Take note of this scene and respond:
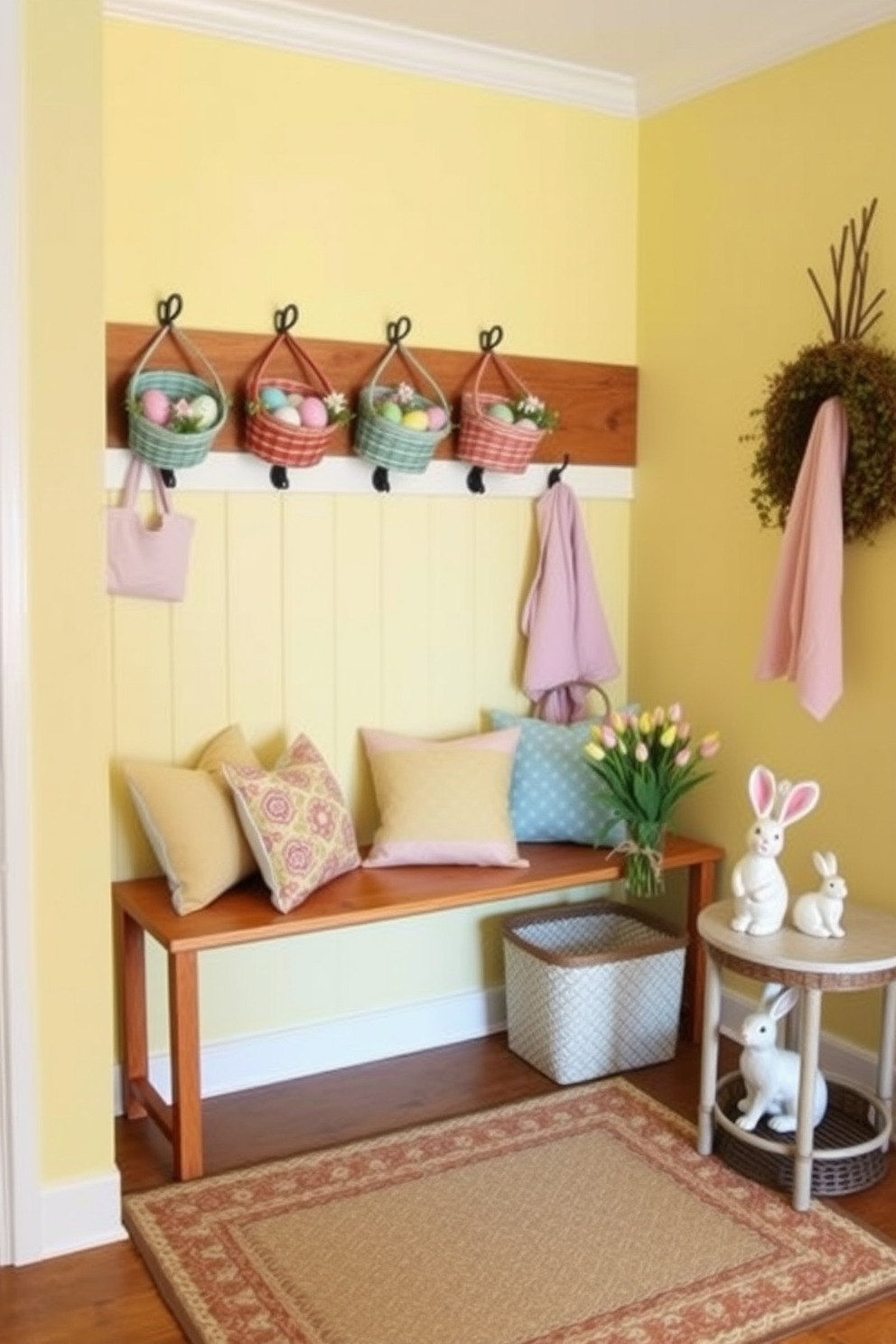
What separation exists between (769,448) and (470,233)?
94 centimetres

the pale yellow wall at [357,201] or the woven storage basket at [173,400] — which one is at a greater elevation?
the pale yellow wall at [357,201]

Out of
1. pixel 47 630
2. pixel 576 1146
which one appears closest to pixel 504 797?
pixel 576 1146

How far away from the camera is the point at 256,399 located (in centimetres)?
298

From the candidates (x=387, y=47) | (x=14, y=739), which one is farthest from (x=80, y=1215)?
(x=387, y=47)

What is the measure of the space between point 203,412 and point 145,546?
1.04 ft

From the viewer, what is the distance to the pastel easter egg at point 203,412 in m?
2.87

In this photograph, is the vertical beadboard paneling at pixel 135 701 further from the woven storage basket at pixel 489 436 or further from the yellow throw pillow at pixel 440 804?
the woven storage basket at pixel 489 436

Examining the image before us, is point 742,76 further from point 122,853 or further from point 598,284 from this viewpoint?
point 122,853

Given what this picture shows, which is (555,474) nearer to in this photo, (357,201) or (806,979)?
(357,201)

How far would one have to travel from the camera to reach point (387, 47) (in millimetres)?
3125

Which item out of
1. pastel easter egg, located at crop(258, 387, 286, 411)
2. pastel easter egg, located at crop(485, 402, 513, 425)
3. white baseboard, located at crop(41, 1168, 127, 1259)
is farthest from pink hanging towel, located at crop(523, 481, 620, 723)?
white baseboard, located at crop(41, 1168, 127, 1259)

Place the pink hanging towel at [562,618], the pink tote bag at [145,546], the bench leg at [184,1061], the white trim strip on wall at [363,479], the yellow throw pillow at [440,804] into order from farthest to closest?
1. the pink hanging towel at [562,618]
2. the yellow throw pillow at [440,804]
3. the white trim strip on wall at [363,479]
4. the pink tote bag at [145,546]
5. the bench leg at [184,1061]

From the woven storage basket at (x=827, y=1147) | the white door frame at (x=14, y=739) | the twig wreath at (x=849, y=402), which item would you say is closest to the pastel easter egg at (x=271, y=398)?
the white door frame at (x=14, y=739)

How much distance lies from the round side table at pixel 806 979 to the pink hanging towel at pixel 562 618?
31.8 inches
